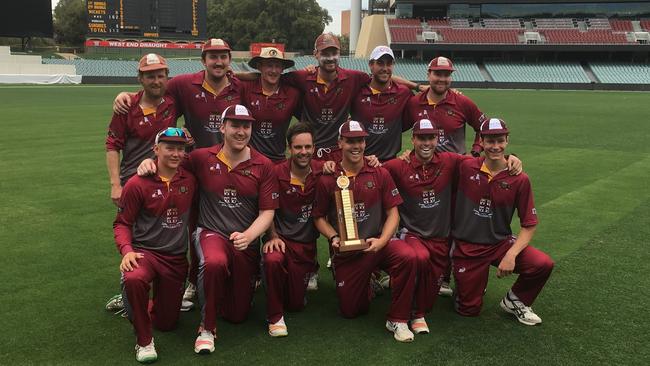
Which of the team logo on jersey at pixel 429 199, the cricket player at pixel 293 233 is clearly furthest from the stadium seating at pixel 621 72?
the cricket player at pixel 293 233

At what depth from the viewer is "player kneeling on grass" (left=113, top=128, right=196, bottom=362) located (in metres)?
4.29

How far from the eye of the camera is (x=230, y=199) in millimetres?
4582

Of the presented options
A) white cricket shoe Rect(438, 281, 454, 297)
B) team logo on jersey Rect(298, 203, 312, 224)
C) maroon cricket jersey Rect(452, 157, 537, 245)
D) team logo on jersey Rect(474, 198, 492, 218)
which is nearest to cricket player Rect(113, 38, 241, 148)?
team logo on jersey Rect(298, 203, 312, 224)

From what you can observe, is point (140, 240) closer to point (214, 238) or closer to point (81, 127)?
point (214, 238)

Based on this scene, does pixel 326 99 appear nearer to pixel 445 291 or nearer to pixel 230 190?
pixel 230 190

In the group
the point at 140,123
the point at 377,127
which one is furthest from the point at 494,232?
the point at 140,123

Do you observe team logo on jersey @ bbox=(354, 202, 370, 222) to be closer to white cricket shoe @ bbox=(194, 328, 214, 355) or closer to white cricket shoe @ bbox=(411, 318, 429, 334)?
white cricket shoe @ bbox=(411, 318, 429, 334)

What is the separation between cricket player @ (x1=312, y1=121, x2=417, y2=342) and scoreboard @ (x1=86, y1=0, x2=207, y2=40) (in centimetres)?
4823

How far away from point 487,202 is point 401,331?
1.45m

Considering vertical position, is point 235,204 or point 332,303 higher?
point 235,204

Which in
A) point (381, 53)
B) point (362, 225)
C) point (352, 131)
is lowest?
point (362, 225)

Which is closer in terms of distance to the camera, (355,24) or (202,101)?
(202,101)

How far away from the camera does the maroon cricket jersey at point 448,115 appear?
5.68 meters

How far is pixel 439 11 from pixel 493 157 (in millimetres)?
56920
